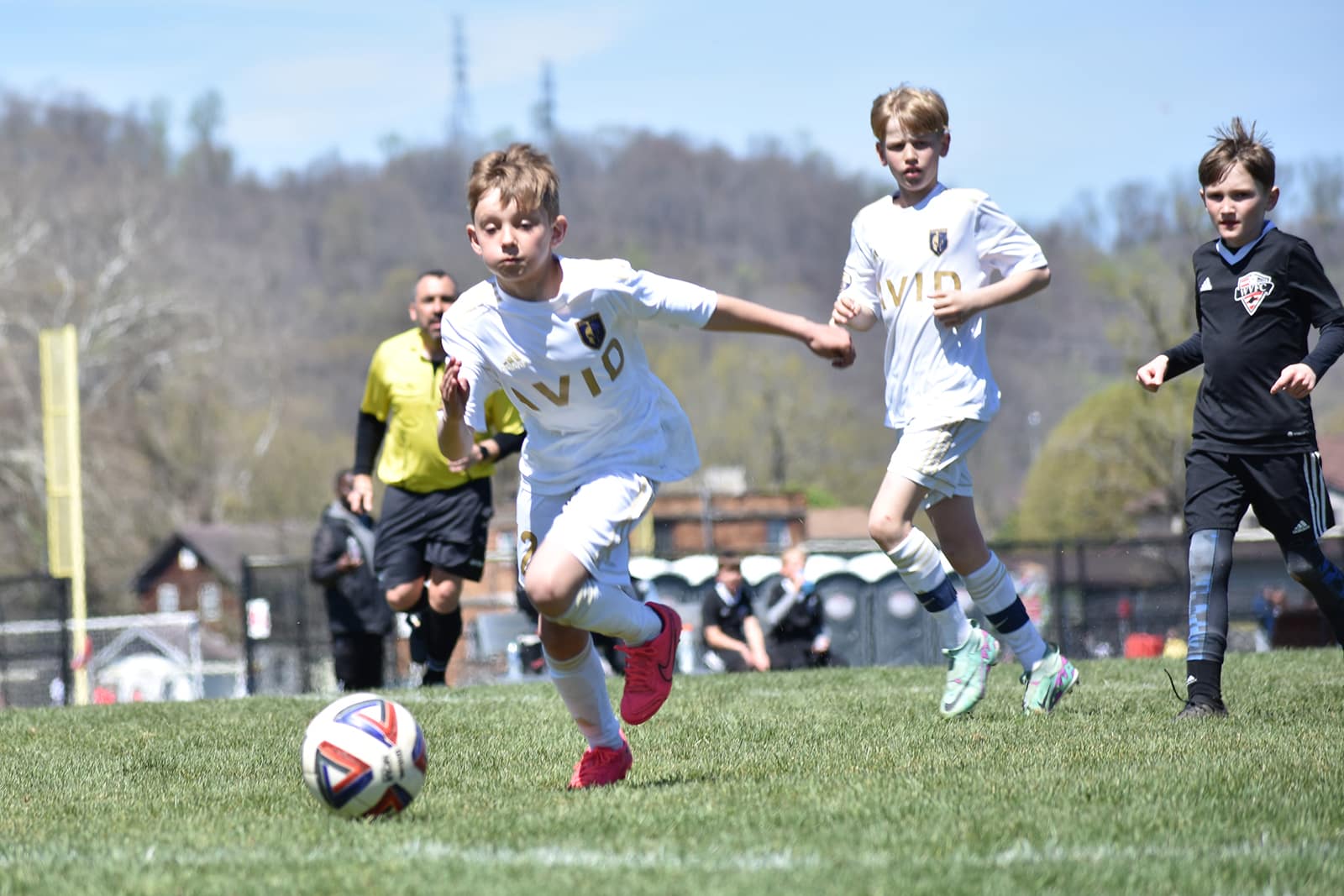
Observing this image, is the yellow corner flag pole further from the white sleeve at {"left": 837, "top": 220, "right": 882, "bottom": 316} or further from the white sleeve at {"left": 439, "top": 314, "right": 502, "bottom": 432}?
the white sleeve at {"left": 439, "top": 314, "right": 502, "bottom": 432}

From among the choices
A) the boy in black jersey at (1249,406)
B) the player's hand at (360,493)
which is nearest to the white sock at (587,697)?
the boy in black jersey at (1249,406)

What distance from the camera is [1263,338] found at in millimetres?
6359

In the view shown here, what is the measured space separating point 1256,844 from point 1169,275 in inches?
1784

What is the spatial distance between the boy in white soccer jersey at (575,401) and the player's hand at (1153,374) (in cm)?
Result: 214

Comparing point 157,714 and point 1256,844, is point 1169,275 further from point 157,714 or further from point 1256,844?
point 1256,844

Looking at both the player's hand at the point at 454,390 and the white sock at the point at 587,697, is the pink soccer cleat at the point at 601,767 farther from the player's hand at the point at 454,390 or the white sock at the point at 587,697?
the player's hand at the point at 454,390

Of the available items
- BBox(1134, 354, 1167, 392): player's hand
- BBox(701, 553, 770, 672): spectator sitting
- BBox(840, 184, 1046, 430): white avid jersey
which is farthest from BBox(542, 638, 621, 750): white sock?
BBox(701, 553, 770, 672): spectator sitting

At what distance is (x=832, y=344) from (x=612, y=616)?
3.60 feet

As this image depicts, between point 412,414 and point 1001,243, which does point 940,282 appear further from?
point 412,414

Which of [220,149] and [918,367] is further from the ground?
[220,149]

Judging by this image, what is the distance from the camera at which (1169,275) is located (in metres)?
46.7

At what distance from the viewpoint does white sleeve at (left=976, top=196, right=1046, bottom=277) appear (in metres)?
Result: 6.54

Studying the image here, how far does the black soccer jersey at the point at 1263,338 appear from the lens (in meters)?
6.30

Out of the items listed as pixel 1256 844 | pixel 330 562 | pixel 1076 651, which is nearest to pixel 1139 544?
pixel 1076 651
